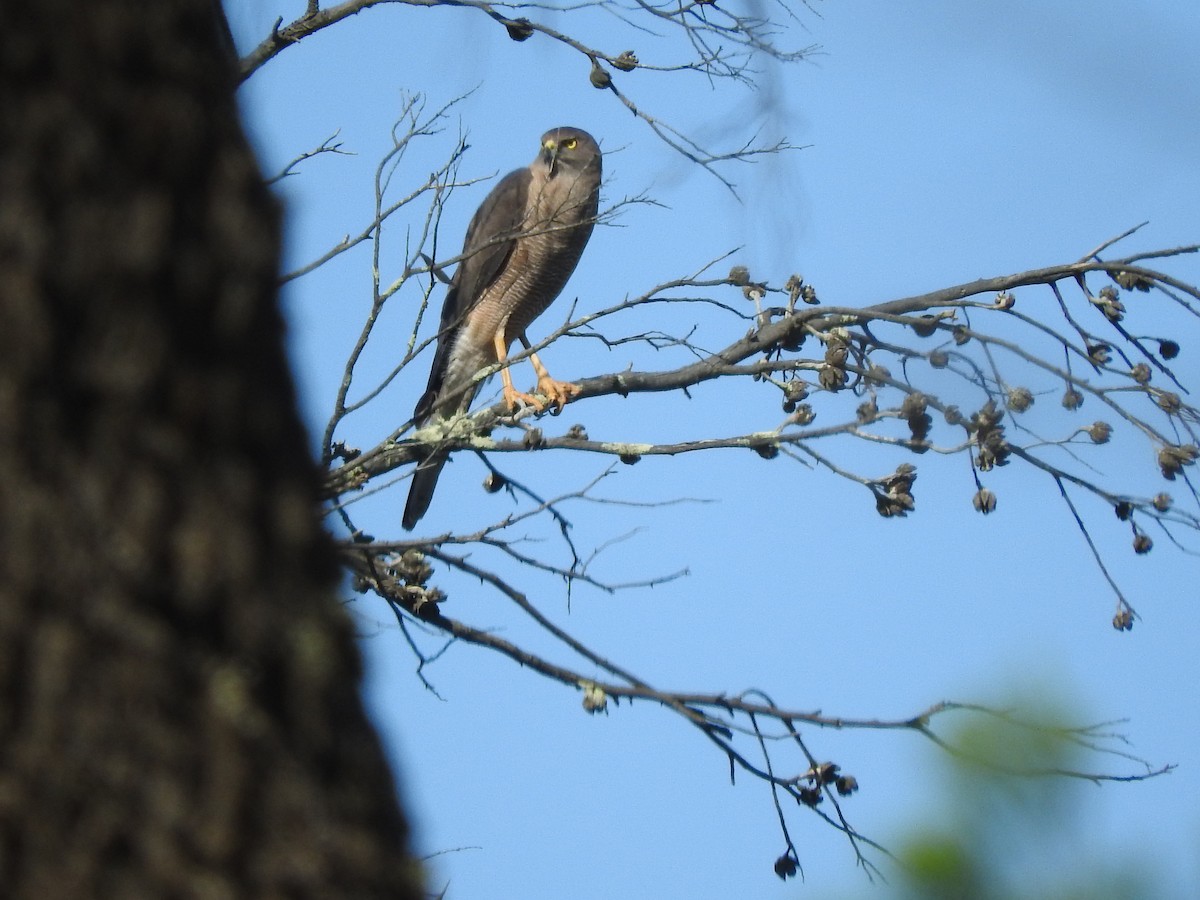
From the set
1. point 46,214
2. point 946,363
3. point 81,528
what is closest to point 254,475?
point 81,528

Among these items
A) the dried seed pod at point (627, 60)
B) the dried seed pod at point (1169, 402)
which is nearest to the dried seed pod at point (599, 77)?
the dried seed pod at point (627, 60)

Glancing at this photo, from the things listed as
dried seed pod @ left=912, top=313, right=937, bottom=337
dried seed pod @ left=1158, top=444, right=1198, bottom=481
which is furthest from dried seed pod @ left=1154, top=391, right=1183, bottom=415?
dried seed pod @ left=912, top=313, right=937, bottom=337

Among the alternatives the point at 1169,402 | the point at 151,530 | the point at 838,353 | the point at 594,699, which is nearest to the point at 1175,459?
the point at 1169,402

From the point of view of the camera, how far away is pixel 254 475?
4.09ft

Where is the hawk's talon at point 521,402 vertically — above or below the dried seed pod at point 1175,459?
above

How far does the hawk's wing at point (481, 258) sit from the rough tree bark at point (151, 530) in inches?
193

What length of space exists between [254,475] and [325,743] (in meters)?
0.26

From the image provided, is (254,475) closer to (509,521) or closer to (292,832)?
(292,832)

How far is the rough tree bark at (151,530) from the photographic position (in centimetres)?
116

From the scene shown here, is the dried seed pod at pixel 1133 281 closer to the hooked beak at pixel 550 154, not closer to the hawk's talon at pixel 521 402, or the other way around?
the hawk's talon at pixel 521 402

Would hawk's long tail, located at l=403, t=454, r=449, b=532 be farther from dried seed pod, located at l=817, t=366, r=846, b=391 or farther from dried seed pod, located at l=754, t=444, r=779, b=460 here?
dried seed pod, located at l=817, t=366, r=846, b=391

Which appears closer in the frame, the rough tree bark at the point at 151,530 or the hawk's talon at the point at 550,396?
the rough tree bark at the point at 151,530

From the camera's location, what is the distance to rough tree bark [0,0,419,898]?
1.16 metres

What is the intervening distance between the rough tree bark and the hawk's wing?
4899 mm
